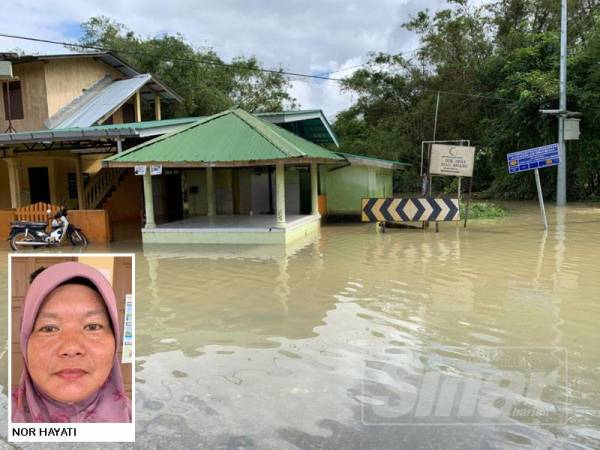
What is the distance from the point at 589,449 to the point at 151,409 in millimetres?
3136

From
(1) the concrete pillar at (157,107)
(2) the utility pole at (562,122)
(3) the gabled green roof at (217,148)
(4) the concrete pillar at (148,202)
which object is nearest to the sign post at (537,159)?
(3) the gabled green roof at (217,148)

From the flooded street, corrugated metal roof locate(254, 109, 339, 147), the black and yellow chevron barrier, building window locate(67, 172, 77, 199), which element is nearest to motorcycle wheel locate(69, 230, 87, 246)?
the flooded street

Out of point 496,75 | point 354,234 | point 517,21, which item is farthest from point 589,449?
point 517,21

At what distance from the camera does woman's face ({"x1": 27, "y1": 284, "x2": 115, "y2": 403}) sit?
2.04 meters

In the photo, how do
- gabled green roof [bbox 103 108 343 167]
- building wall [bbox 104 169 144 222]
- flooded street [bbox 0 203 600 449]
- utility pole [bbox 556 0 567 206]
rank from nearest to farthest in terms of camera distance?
flooded street [bbox 0 203 600 449] → gabled green roof [bbox 103 108 343 167] → building wall [bbox 104 169 144 222] → utility pole [bbox 556 0 567 206]

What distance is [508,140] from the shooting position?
82.3 ft

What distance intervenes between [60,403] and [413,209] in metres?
13.0

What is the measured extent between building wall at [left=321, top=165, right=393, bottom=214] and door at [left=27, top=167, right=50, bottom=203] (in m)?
10.8

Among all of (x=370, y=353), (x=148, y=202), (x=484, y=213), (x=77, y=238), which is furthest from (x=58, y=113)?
(x=370, y=353)

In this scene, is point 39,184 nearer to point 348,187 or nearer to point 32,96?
point 32,96

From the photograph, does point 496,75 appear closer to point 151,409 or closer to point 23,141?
point 23,141

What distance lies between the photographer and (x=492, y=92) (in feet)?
89.9

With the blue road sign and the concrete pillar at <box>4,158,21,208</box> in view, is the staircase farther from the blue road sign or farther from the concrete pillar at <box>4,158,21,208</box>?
the blue road sign

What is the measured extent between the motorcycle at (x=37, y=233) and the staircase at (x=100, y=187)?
Result: 15.0 feet
